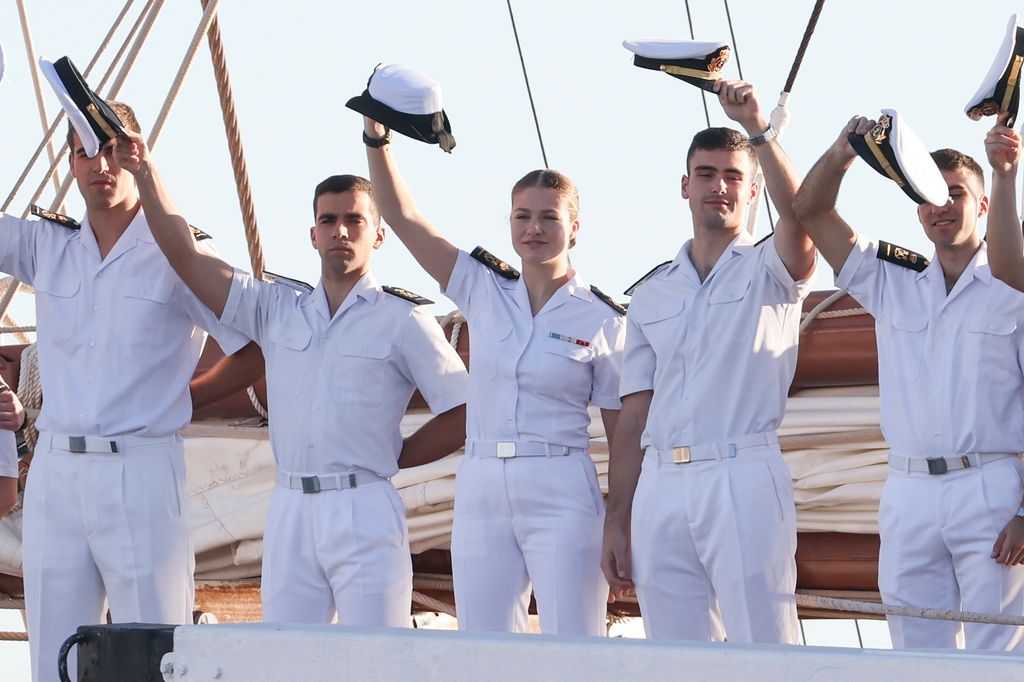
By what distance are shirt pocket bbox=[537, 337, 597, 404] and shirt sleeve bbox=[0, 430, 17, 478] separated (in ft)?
4.21

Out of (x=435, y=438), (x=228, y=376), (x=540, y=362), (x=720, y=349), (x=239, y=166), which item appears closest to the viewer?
(x=720, y=349)

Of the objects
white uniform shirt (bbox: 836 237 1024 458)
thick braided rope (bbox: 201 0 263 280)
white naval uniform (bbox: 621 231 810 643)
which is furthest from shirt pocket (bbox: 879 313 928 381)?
thick braided rope (bbox: 201 0 263 280)

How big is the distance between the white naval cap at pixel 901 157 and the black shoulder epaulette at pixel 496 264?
0.99 metres

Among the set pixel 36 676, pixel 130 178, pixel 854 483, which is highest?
pixel 130 178

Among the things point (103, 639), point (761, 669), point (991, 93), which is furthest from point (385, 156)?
point (761, 669)

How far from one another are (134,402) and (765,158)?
58.5 inches

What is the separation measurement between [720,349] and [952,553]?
0.66 metres

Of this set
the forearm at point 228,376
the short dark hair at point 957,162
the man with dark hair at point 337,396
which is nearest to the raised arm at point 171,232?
the man with dark hair at point 337,396

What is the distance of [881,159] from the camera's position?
3283 mm

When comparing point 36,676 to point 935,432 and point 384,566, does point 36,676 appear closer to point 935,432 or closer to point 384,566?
point 384,566

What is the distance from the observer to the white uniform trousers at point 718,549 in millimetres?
3465

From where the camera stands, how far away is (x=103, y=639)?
7.82 feet

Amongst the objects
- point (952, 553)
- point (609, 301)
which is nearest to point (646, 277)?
point (609, 301)

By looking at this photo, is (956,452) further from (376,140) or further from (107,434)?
(107,434)
